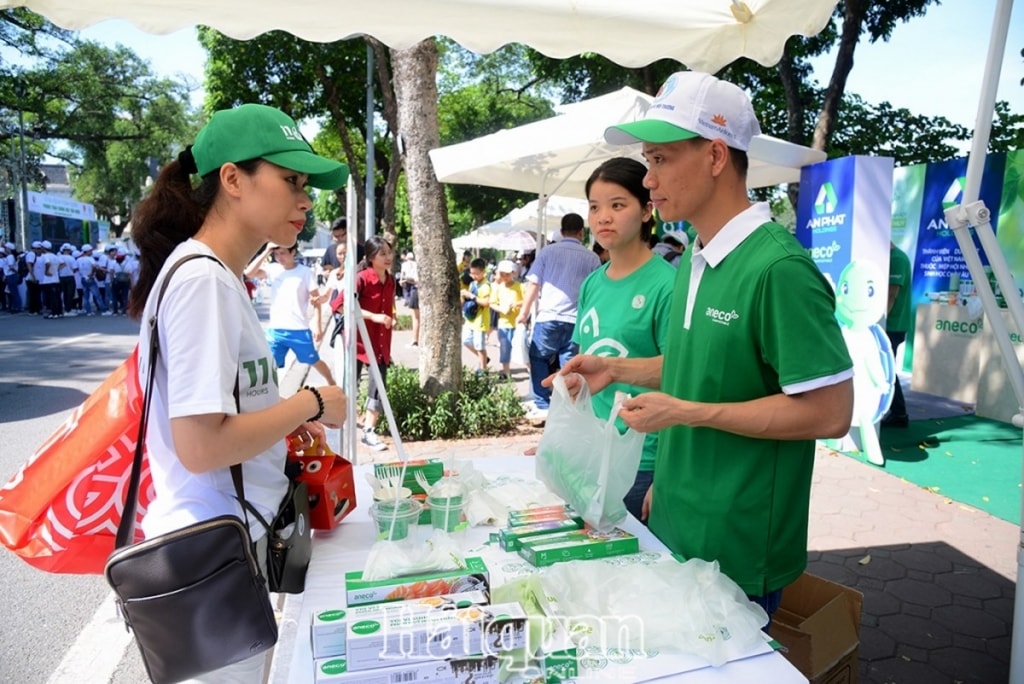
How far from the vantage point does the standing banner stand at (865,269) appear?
5.81 m

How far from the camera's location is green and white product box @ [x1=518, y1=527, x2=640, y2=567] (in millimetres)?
1675

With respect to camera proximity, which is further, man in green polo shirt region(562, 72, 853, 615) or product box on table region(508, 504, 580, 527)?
product box on table region(508, 504, 580, 527)

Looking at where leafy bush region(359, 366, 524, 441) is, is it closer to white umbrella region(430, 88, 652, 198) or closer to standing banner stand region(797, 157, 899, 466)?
white umbrella region(430, 88, 652, 198)

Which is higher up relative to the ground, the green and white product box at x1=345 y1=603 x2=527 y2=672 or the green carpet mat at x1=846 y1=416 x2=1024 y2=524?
the green and white product box at x1=345 y1=603 x2=527 y2=672

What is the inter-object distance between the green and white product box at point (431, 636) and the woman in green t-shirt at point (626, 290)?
3.97ft

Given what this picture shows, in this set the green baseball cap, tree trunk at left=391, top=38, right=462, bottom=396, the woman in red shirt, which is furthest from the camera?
tree trunk at left=391, top=38, right=462, bottom=396

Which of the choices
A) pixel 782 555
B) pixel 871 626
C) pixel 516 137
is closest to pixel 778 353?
pixel 782 555

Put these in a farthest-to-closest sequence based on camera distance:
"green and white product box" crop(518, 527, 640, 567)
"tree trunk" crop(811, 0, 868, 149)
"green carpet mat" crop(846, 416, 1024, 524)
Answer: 1. "tree trunk" crop(811, 0, 868, 149)
2. "green carpet mat" crop(846, 416, 1024, 524)
3. "green and white product box" crop(518, 527, 640, 567)

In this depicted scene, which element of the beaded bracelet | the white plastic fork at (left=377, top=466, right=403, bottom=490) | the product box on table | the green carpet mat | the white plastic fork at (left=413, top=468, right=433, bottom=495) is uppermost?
the beaded bracelet

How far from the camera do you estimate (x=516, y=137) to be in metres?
6.34

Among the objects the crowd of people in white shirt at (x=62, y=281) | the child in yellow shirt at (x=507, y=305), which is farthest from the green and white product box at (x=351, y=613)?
the crowd of people in white shirt at (x=62, y=281)

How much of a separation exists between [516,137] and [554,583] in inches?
214

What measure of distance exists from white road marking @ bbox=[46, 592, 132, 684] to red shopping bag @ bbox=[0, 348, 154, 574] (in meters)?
1.74

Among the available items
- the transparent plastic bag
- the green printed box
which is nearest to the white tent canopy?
the green printed box
